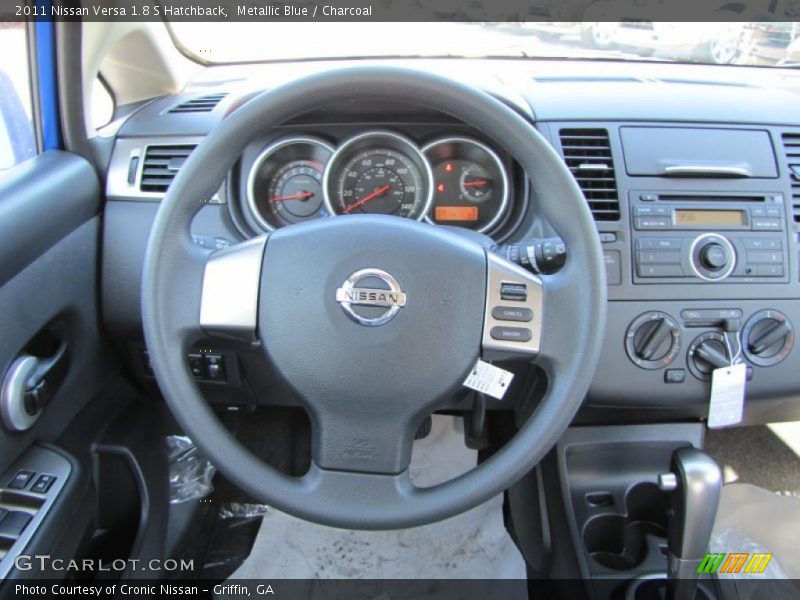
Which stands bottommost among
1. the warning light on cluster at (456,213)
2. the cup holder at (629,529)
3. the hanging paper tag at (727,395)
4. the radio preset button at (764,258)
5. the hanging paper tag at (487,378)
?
the cup holder at (629,529)

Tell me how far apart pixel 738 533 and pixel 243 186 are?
1.46m

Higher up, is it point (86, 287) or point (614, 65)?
point (614, 65)

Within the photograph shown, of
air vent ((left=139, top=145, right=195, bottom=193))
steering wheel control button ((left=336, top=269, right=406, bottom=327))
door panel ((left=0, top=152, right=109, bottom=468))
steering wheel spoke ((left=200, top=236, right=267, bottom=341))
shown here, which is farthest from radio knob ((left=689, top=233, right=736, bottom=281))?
door panel ((left=0, top=152, right=109, bottom=468))

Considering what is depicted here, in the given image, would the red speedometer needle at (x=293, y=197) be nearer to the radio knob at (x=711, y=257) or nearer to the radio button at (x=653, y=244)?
the radio button at (x=653, y=244)

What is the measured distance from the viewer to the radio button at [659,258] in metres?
1.36

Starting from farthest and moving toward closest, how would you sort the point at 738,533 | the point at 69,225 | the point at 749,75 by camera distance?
the point at 749,75
the point at 738,533
the point at 69,225

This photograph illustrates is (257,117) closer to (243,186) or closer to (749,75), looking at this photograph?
(243,186)

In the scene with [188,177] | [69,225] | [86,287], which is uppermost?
[188,177]

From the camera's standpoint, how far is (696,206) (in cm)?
139

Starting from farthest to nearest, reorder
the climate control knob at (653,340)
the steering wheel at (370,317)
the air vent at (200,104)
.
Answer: the air vent at (200,104), the climate control knob at (653,340), the steering wheel at (370,317)

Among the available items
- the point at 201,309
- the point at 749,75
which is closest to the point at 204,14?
the point at 201,309

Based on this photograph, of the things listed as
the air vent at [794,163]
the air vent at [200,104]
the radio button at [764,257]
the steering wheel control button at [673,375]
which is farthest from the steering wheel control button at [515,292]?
the air vent at [200,104]

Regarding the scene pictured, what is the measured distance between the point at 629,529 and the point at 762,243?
2.46ft

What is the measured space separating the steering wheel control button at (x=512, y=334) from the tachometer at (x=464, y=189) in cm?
47
